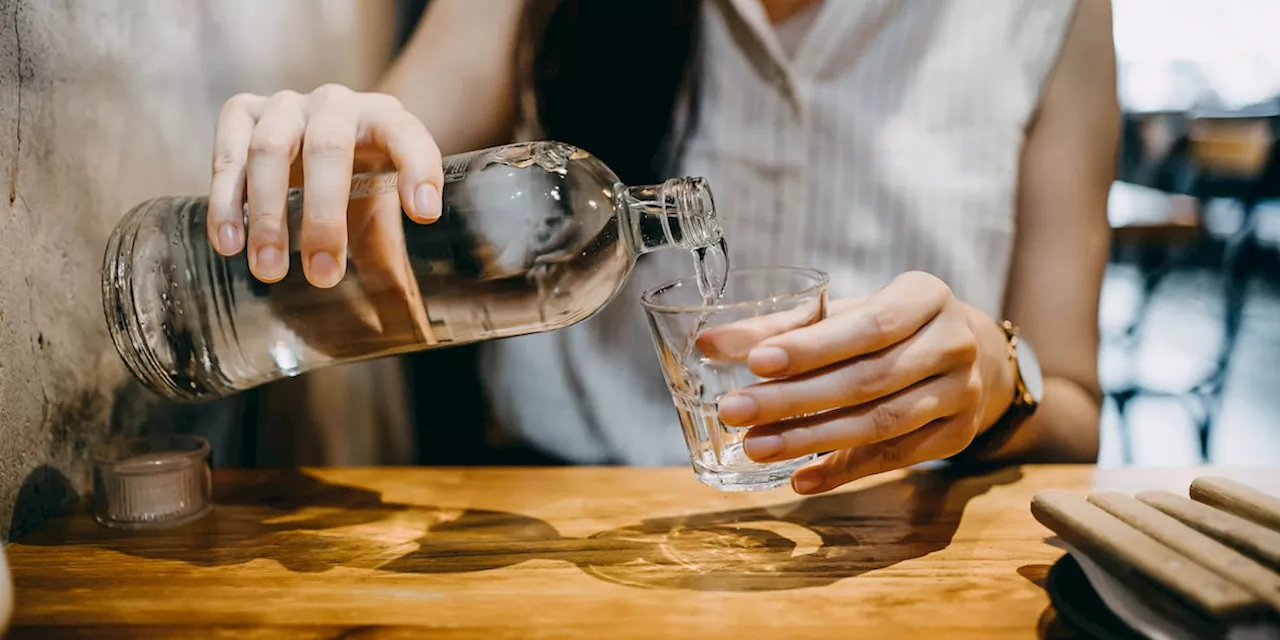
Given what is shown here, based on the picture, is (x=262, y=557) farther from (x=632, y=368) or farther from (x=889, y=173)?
(x=889, y=173)

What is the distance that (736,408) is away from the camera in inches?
26.5

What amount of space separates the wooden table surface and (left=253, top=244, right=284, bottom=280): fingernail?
228 mm

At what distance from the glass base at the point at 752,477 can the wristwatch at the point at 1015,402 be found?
245 millimetres

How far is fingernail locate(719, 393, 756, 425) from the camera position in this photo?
0.67 metres

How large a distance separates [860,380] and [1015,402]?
296 mm

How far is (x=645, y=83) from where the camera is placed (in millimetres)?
1264

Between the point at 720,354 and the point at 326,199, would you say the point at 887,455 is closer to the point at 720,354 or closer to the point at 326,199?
the point at 720,354

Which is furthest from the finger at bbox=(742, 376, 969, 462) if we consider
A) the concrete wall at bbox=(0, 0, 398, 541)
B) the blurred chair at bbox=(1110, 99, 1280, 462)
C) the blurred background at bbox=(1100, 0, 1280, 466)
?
the blurred chair at bbox=(1110, 99, 1280, 462)

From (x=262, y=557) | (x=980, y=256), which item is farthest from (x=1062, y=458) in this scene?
(x=262, y=557)

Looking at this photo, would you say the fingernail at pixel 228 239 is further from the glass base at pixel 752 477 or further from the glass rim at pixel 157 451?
the glass base at pixel 752 477

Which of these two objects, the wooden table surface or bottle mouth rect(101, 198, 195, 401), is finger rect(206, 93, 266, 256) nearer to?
bottle mouth rect(101, 198, 195, 401)

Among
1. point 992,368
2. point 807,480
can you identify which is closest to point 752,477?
point 807,480

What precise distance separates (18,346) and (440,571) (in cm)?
42

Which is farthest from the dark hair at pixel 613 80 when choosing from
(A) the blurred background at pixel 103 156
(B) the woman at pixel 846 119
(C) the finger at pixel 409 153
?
(C) the finger at pixel 409 153
